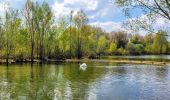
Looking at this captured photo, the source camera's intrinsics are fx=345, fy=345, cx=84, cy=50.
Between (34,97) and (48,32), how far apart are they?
248 ft

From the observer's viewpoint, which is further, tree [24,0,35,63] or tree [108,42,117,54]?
tree [108,42,117,54]

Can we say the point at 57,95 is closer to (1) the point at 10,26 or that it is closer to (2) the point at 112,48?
Answer: (1) the point at 10,26

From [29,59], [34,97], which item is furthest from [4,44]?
[34,97]

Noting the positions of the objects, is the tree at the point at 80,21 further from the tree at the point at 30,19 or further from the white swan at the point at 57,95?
the white swan at the point at 57,95

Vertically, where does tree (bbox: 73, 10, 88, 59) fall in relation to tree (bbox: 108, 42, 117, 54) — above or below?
above

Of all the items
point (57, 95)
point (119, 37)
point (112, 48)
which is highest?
point (119, 37)

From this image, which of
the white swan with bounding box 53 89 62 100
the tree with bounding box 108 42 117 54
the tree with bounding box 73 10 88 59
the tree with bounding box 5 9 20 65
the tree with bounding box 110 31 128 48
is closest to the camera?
the white swan with bounding box 53 89 62 100

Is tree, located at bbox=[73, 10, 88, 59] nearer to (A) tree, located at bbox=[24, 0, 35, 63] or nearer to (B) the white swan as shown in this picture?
(A) tree, located at bbox=[24, 0, 35, 63]

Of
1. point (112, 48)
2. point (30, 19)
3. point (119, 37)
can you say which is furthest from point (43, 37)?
point (119, 37)

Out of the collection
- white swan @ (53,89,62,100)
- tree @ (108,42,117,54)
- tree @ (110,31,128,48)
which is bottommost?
white swan @ (53,89,62,100)

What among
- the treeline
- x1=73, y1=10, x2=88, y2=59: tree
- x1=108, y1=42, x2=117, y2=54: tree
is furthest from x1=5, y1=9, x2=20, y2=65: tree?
x1=108, y1=42, x2=117, y2=54: tree

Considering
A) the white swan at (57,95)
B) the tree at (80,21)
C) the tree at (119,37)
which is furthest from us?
the tree at (119,37)

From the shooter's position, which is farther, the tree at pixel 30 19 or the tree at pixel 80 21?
the tree at pixel 80 21

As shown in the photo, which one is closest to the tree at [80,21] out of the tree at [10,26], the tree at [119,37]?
the tree at [10,26]
